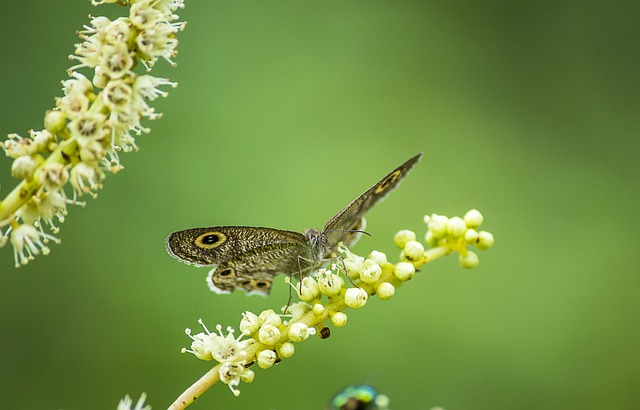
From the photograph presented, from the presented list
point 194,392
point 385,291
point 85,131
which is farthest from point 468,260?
point 85,131

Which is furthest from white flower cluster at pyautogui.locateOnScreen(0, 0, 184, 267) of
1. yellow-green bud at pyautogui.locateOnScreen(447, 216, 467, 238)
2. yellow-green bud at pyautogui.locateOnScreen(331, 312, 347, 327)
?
yellow-green bud at pyautogui.locateOnScreen(447, 216, 467, 238)

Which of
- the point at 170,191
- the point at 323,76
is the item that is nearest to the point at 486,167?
the point at 323,76

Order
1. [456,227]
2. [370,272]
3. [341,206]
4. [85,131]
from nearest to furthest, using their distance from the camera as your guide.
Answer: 1. [85,131]
2. [370,272]
3. [456,227]
4. [341,206]

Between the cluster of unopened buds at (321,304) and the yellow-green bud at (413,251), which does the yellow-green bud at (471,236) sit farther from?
the yellow-green bud at (413,251)

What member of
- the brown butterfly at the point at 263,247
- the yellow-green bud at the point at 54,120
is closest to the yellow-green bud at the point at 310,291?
the brown butterfly at the point at 263,247

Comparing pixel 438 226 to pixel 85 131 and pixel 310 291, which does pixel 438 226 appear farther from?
pixel 85 131

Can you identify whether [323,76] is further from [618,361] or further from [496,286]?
[618,361]
